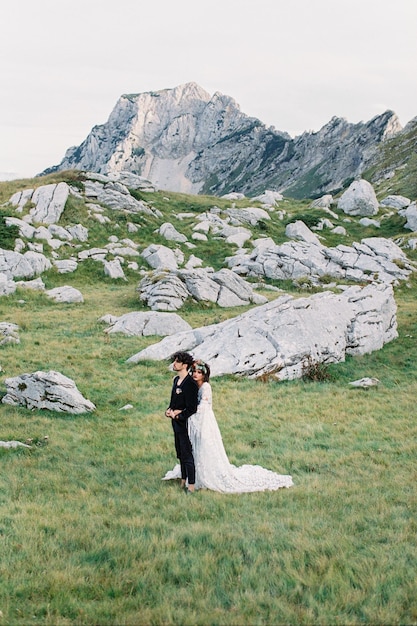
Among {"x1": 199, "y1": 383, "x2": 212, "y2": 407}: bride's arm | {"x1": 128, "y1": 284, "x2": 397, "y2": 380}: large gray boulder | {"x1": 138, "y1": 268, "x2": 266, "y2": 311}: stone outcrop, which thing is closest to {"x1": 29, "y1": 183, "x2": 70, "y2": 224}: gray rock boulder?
{"x1": 138, "y1": 268, "x2": 266, "y2": 311}: stone outcrop

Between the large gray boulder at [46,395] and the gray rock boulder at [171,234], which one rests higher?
the gray rock boulder at [171,234]

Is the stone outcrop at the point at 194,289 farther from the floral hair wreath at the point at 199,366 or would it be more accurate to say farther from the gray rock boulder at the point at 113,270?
the floral hair wreath at the point at 199,366

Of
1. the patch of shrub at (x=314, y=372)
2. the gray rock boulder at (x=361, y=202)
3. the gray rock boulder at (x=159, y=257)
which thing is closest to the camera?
the patch of shrub at (x=314, y=372)

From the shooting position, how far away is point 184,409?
Result: 1066cm

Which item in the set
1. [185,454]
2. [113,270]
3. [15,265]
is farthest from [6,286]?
[185,454]

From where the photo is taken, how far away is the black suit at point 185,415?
10.5 meters

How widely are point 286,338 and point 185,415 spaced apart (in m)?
13.1

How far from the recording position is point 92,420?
1541 centimetres

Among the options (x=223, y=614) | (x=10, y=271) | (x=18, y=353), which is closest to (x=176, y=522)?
(x=223, y=614)

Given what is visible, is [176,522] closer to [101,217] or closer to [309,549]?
[309,549]

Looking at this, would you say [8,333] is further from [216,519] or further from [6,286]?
[216,519]

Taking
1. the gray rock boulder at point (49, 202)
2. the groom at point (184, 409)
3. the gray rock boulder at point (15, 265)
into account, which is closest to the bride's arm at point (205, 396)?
the groom at point (184, 409)

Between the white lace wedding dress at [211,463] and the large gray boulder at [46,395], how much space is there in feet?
22.6

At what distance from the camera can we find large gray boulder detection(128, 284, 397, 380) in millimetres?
21609
